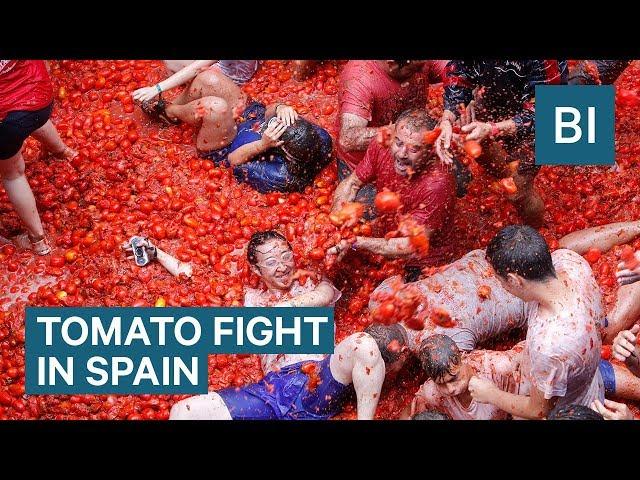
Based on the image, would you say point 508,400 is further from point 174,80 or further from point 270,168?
point 174,80

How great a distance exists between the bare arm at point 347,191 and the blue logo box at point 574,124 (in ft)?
2.86

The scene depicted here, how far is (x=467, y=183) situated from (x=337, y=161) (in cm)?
65

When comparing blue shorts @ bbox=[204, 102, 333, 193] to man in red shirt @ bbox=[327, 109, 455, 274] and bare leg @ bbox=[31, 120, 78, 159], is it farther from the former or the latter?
bare leg @ bbox=[31, 120, 78, 159]

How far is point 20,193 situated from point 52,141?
376mm

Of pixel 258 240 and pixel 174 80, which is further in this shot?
pixel 174 80

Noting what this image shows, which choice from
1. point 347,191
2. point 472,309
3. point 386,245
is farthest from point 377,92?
point 472,309

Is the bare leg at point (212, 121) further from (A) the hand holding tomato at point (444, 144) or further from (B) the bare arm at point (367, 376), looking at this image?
(B) the bare arm at point (367, 376)

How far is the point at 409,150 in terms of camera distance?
602 centimetres

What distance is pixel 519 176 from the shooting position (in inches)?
251

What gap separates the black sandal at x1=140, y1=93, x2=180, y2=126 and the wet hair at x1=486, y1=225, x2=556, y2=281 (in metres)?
2.05

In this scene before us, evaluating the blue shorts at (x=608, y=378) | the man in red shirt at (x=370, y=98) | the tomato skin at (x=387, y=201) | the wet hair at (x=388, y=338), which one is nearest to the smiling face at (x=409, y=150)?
the tomato skin at (x=387, y=201)

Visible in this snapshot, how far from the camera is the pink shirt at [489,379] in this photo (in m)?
5.86

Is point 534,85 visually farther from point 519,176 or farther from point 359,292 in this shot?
point 359,292

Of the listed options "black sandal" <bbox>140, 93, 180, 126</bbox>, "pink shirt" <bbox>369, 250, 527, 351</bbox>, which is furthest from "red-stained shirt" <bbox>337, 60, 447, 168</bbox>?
"black sandal" <bbox>140, 93, 180, 126</bbox>
